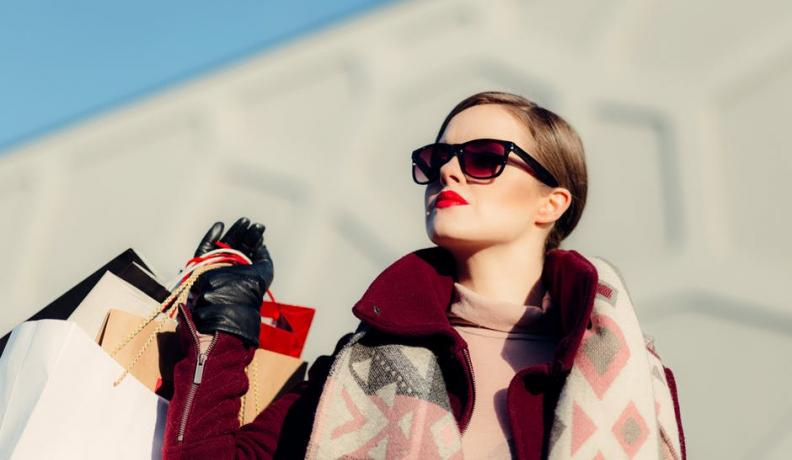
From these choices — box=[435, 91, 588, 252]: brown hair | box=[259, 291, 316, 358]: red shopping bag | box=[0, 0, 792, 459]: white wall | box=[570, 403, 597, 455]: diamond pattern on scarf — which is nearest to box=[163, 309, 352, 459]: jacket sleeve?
box=[259, 291, 316, 358]: red shopping bag

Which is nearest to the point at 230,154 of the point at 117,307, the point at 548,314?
the point at 117,307

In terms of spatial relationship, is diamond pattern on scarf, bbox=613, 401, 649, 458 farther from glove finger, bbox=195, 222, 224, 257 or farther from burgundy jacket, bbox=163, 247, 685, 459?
glove finger, bbox=195, 222, 224, 257

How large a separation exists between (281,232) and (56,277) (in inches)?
52.8

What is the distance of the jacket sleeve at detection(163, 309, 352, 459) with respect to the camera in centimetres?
126

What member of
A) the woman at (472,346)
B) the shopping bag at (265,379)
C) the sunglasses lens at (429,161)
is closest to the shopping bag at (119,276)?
the woman at (472,346)

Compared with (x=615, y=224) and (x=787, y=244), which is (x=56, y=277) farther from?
(x=787, y=244)

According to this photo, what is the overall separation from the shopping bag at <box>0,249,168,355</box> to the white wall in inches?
69.0

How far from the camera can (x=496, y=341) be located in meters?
1.39

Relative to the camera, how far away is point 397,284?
4.66 feet

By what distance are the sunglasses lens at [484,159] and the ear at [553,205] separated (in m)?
0.15

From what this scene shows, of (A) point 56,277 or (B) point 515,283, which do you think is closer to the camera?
(B) point 515,283

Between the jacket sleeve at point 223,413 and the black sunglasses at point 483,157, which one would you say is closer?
the jacket sleeve at point 223,413

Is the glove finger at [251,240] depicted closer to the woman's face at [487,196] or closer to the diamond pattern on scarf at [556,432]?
the woman's face at [487,196]

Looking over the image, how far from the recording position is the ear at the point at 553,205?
1.48 m
